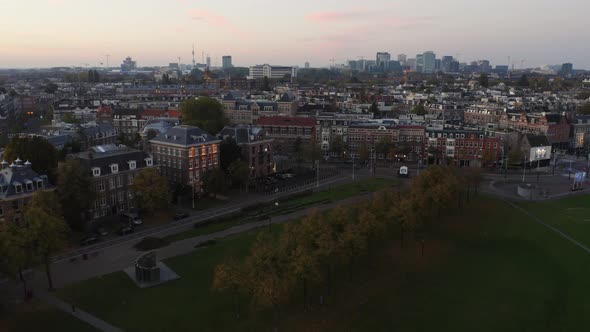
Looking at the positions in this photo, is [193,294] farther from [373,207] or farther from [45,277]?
[373,207]

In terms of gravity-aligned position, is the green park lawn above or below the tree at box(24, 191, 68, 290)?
below

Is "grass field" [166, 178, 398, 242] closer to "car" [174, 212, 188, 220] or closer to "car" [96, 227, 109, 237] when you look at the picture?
"car" [174, 212, 188, 220]

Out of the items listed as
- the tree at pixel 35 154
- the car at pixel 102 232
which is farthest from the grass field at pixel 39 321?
the tree at pixel 35 154

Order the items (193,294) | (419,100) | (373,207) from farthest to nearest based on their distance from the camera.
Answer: (419,100), (373,207), (193,294)

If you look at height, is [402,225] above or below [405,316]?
above

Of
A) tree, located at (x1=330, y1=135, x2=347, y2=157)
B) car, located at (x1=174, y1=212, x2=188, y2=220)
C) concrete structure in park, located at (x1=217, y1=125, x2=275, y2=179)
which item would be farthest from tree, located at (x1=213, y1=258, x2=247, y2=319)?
tree, located at (x1=330, y1=135, x2=347, y2=157)

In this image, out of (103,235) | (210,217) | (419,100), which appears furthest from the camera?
(419,100)

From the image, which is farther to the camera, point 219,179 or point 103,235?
point 219,179

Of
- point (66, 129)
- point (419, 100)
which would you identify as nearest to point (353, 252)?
point (66, 129)
